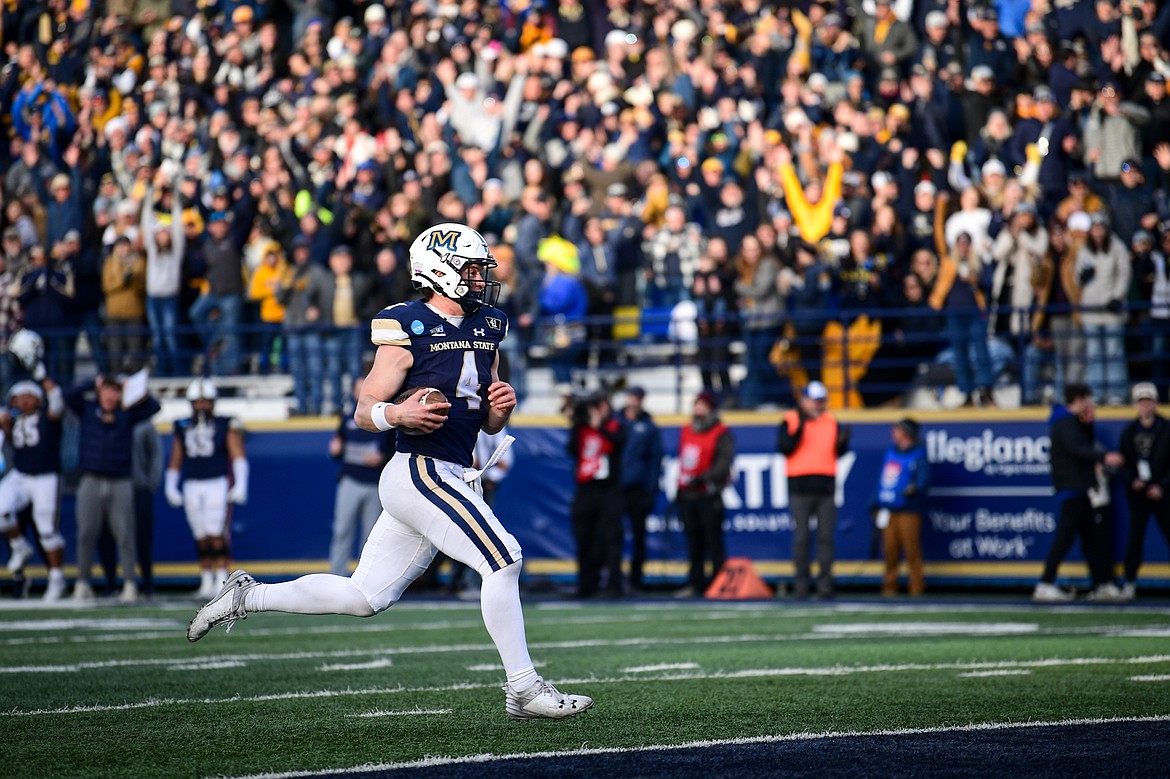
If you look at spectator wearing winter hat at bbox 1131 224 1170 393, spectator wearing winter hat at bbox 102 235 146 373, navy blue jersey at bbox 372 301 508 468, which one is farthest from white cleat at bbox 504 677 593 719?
spectator wearing winter hat at bbox 102 235 146 373

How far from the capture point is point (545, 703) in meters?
6.32

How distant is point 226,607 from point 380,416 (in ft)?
3.69

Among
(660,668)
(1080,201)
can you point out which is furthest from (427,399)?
→ (1080,201)

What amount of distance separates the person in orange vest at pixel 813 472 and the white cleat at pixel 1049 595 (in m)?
1.77

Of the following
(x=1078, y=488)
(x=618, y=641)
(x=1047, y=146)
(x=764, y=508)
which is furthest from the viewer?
(x=764, y=508)

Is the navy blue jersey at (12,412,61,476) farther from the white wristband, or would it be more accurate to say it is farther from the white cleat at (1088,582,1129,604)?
the white wristband

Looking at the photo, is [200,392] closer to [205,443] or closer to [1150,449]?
[205,443]

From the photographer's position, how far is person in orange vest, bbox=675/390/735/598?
612 inches

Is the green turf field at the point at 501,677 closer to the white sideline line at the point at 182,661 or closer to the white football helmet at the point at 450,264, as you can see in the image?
the white sideline line at the point at 182,661

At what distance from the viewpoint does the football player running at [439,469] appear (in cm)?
637

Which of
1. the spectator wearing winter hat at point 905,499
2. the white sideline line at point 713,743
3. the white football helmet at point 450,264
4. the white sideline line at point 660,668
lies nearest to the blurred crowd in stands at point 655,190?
the spectator wearing winter hat at point 905,499

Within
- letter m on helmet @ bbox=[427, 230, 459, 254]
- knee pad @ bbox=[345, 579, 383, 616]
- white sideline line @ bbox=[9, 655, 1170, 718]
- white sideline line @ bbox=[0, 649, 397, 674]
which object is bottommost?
white sideline line @ bbox=[0, 649, 397, 674]

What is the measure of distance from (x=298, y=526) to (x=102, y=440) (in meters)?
2.81

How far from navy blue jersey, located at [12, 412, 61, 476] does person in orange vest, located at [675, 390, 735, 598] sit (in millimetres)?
6063
